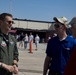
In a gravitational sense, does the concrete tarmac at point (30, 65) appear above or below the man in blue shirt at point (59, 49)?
below

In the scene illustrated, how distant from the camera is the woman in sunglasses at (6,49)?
185 inches

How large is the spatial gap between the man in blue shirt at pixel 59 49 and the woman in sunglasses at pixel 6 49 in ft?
2.17

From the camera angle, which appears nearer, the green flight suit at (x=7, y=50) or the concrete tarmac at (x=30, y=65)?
the green flight suit at (x=7, y=50)

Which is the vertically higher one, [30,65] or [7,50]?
[7,50]

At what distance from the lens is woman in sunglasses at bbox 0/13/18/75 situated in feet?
15.4

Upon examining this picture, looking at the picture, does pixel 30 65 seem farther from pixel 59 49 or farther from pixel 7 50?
pixel 7 50

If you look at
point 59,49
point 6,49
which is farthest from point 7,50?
point 59,49

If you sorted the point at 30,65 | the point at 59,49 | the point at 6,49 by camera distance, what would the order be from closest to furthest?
the point at 6,49
the point at 59,49
the point at 30,65

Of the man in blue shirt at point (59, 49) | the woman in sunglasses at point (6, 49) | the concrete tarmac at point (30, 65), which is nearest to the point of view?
the woman in sunglasses at point (6, 49)

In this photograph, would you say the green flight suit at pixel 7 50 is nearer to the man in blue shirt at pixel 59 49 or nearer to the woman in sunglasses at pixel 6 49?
the woman in sunglasses at pixel 6 49

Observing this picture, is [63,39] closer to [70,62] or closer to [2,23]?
[2,23]

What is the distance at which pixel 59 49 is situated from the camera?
16.8 feet

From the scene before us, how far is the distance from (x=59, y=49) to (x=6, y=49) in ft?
3.01

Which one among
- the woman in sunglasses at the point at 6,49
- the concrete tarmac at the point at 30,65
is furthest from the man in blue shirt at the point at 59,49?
the concrete tarmac at the point at 30,65
